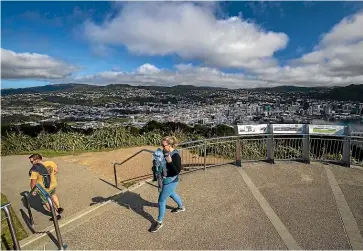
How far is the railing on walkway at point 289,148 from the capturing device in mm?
7938

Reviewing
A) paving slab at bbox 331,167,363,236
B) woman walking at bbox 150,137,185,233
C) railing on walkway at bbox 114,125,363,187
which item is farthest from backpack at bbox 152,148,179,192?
paving slab at bbox 331,167,363,236

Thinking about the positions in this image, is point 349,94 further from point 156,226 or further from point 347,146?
point 156,226

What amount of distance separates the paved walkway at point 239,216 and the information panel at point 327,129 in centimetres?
127

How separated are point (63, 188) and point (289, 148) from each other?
25.4ft

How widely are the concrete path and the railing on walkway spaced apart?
955 mm

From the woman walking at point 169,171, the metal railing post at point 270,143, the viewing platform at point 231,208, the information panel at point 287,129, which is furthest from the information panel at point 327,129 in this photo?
the woman walking at point 169,171

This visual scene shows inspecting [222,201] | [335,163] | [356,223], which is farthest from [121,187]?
[335,163]

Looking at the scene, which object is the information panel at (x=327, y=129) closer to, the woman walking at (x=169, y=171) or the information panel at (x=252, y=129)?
the information panel at (x=252, y=129)

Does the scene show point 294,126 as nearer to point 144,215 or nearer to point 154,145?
point 144,215

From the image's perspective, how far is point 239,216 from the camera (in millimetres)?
5195

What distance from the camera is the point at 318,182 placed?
683cm

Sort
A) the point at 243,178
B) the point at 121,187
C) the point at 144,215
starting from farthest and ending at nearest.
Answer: the point at 121,187 → the point at 243,178 → the point at 144,215

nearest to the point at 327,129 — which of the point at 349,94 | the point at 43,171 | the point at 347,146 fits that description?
the point at 347,146

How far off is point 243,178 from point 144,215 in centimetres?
314
